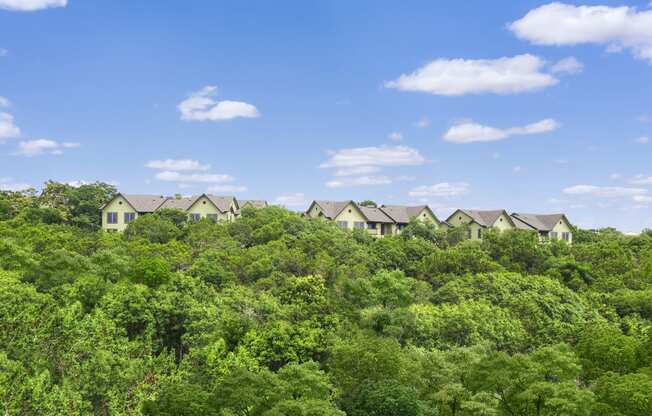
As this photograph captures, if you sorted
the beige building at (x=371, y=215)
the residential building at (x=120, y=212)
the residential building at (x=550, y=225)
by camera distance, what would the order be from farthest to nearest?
the residential building at (x=550, y=225) < the beige building at (x=371, y=215) < the residential building at (x=120, y=212)

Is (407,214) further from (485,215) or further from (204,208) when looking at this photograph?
(204,208)

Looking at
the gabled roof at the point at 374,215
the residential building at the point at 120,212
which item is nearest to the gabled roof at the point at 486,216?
the gabled roof at the point at 374,215

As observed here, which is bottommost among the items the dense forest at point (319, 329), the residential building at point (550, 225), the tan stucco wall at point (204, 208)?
the dense forest at point (319, 329)

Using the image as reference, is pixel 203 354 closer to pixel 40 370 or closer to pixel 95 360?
pixel 95 360

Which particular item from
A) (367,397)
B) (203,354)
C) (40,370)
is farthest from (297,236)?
(367,397)

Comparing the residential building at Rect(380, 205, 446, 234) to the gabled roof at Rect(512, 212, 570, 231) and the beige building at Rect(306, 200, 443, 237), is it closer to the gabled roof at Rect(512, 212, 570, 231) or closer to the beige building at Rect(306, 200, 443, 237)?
the beige building at Rect(306, 200, 443, 237)

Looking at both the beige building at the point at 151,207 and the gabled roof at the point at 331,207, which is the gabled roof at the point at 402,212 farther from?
the beige building at the point at 151,207

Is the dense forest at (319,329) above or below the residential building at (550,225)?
below

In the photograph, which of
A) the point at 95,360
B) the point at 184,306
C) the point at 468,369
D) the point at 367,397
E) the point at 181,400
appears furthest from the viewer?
the point at 184,306
